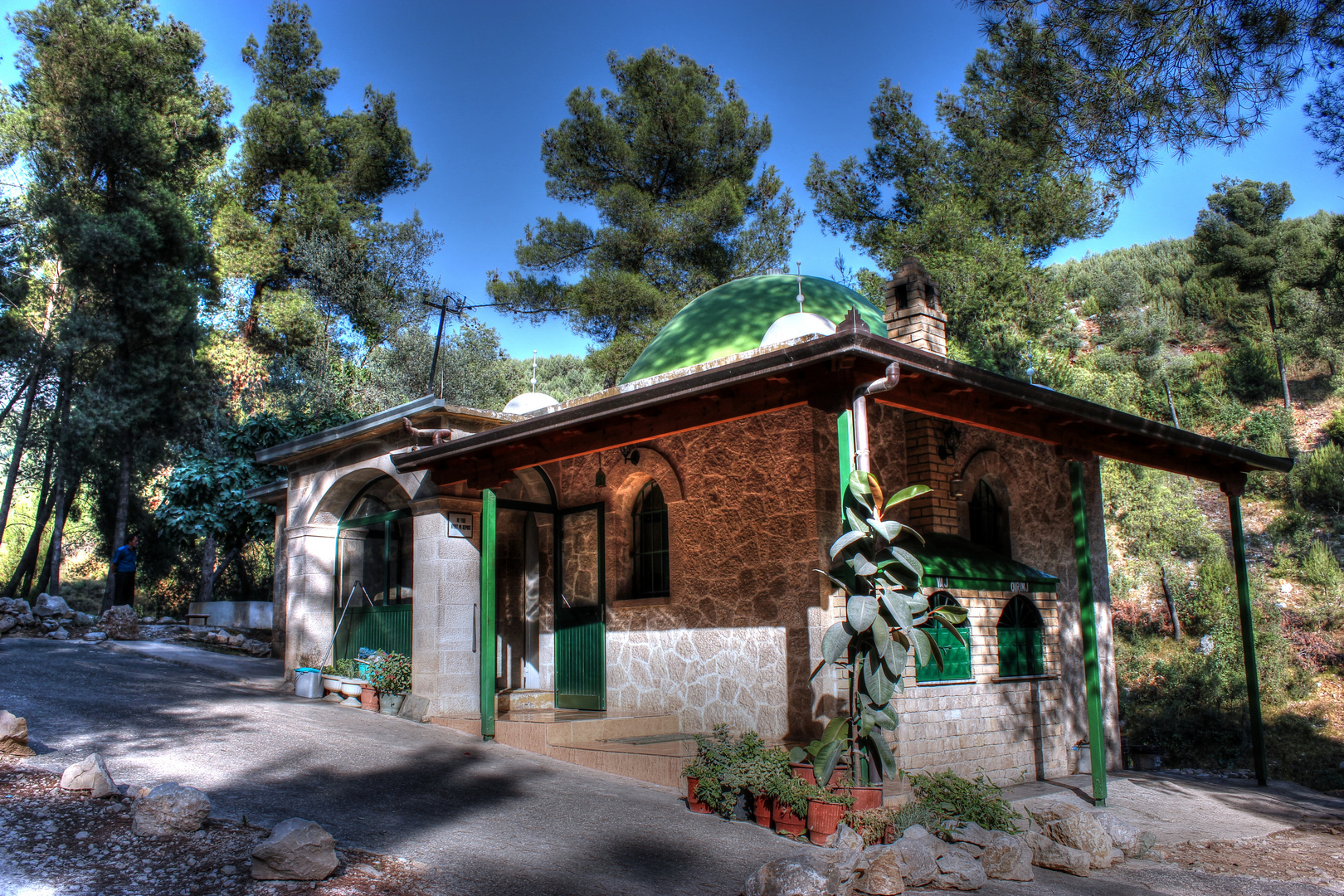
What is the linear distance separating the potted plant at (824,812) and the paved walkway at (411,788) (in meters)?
0.16

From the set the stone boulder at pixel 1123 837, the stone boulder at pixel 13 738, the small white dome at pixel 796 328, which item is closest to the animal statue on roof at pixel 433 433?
the small white dome at pixel 796 328

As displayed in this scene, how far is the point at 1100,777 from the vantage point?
23.6 feet

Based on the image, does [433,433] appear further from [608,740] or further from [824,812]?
[824,812]

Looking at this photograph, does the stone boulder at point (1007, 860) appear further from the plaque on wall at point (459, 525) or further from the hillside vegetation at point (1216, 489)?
the hillside vegetation at point (1216, 489)

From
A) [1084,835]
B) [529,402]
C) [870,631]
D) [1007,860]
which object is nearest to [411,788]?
[870,631]

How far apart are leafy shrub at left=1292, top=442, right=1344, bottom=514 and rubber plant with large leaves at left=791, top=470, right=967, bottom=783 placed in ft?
65.1

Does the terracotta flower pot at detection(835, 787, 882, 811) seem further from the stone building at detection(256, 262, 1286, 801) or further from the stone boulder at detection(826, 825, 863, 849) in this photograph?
the stone building at detection(256, 262, 1286, 801)

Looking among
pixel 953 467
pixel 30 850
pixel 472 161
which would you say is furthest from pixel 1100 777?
pixel 472 161

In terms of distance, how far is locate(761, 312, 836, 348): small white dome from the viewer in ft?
28.6

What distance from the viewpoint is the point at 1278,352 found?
92.0ft

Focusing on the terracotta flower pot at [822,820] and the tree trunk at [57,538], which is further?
the tree trunk at [57,538]

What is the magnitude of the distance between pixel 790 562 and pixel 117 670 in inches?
316

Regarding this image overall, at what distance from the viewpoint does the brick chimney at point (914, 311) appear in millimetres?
8875

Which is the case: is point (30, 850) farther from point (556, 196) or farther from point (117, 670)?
point (556, 196)
